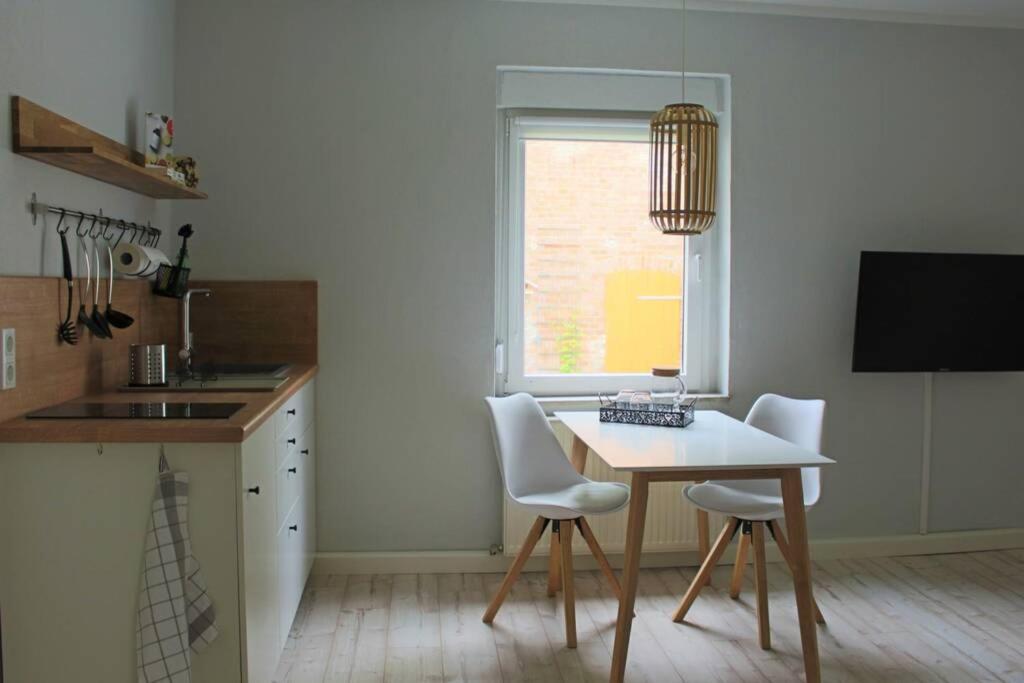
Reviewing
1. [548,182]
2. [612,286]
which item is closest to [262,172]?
[548,182]

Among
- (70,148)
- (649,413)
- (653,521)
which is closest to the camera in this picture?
(70,148)

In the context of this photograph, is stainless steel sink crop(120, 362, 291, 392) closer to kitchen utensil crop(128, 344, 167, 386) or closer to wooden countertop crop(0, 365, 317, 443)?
kitchen utensil crop(128, 344, 167, 386)

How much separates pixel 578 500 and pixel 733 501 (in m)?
0.59

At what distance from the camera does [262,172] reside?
3.66 metres

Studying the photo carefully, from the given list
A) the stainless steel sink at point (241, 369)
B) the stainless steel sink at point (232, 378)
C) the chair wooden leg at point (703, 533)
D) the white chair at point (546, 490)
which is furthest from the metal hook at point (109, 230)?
the chair wooden leg at point (703, 533)

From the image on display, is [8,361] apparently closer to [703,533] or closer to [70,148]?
[70,148]

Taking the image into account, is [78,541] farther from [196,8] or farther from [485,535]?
[196,8]

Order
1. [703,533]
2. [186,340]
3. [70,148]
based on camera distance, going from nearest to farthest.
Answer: [70,148] < [186,340] < [703,533]

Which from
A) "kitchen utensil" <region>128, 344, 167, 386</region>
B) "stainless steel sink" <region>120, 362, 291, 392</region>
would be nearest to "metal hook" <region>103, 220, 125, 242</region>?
"kitchen utensil" <region>128, 344, 167, 386</region>

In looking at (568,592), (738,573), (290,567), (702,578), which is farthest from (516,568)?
(738,573)

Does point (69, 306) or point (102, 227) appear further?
point (102, 227)

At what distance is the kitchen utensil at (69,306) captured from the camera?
8.23ft

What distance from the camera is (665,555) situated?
3943 mm

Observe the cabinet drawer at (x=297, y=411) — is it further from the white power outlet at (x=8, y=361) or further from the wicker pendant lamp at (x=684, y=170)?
the wicker pendant lamp at (x=684, y=170)
